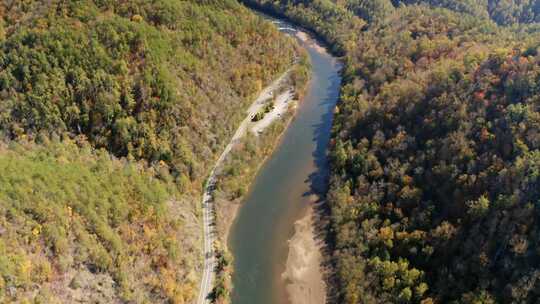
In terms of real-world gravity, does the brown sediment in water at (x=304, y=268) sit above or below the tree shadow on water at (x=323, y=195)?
below

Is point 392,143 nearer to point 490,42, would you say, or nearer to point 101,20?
point 490,42

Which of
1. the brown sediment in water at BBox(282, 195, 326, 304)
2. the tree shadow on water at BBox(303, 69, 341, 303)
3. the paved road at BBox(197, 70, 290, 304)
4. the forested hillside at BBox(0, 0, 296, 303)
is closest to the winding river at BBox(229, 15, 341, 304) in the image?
the tree shadow on water at BBox(303, 69, 341, 303)

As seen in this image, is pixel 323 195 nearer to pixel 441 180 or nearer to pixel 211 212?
pixel 211 212

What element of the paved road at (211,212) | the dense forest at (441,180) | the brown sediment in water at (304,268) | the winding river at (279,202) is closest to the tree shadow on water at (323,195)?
the winding river at (279,202)

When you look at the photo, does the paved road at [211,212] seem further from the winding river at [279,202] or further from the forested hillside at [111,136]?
the winding river at [279,202]

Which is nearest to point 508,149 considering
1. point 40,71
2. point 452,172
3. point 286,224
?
point 452,172

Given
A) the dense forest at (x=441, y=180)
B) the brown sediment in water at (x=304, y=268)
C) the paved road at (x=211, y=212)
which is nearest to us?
the dense forest at (x=441, y=180)
